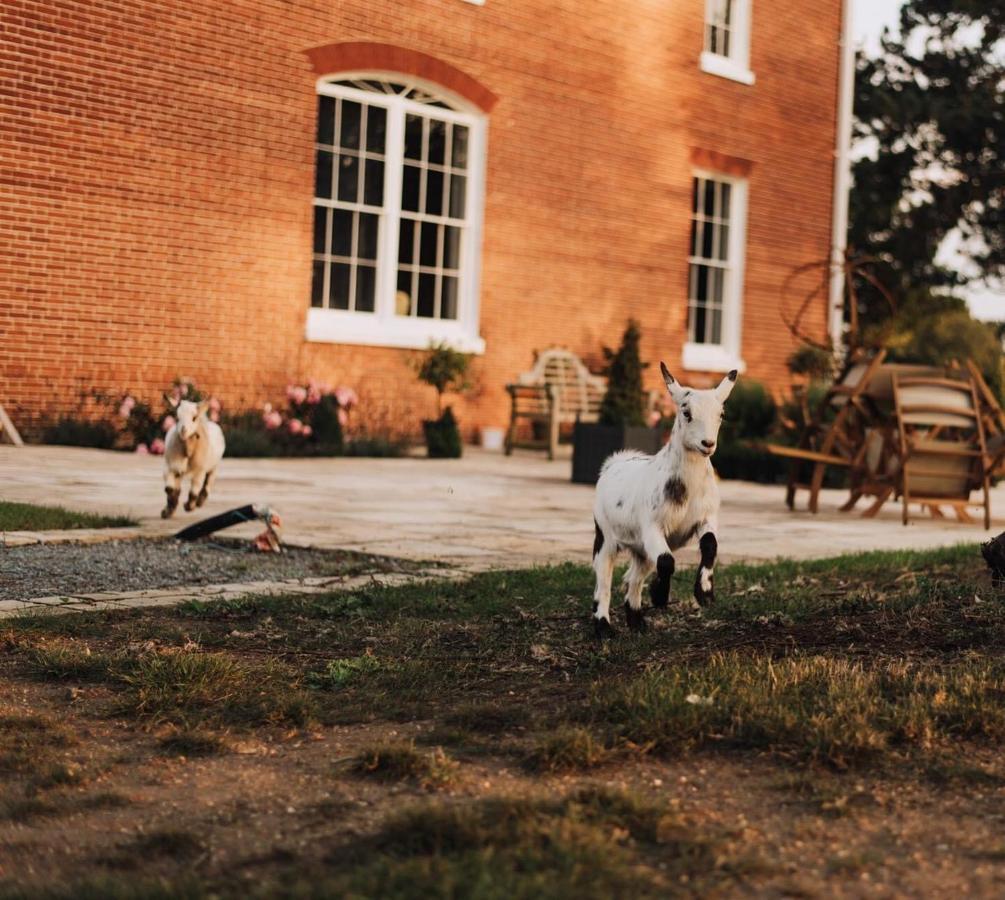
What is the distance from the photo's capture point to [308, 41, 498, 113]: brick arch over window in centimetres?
1436

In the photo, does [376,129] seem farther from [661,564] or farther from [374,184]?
[661,564]

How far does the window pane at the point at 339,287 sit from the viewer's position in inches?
586

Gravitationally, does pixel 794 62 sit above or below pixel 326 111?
above

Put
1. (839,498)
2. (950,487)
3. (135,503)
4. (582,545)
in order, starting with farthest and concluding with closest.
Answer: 1. (839,498)
2. (950,487)
3. (135,503)
4. (582,545)

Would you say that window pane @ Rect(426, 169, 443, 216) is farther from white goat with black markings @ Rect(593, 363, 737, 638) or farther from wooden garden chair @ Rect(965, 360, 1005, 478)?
white goat with black markings @ Rect(593, 363, 737, 638)

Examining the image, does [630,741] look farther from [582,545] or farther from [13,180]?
[13,180]

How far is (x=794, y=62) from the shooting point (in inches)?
770

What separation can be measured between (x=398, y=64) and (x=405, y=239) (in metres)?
1.71

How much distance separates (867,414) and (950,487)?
80 centimetres

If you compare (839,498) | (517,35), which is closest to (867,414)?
(839,498)

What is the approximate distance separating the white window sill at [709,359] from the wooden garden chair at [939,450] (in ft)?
28.8

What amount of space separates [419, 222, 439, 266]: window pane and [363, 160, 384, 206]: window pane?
0.62 meters

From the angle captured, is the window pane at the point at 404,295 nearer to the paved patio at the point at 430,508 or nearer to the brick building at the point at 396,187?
the brick building at the point at 396,187

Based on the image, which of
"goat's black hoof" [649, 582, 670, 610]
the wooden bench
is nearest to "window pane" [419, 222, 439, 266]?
the wooden bench
